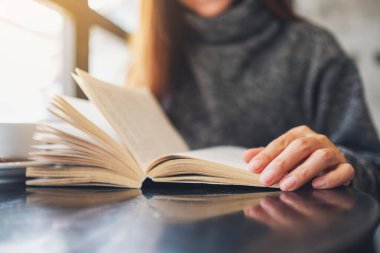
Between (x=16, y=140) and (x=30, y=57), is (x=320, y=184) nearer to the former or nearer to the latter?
(x=16, y=140)

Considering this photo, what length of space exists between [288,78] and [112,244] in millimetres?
881

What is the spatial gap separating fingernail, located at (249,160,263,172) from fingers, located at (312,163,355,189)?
94 millimetres

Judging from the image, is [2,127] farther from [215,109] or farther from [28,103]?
[215,109]

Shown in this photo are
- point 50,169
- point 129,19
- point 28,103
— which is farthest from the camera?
point 129,19

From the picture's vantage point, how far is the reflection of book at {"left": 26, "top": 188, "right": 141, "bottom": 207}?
0.43 meters

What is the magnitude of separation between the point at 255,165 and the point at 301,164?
0.07 metres

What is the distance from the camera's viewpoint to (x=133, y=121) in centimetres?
61

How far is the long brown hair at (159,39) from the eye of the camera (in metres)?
1.12

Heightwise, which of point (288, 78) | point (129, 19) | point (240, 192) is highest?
point (129, 19)

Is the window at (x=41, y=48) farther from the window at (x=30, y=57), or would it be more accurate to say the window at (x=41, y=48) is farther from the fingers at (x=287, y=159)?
the fingers at (x=287, y=159)

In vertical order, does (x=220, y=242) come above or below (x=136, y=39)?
below

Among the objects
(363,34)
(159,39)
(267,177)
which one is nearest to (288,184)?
(267,177)

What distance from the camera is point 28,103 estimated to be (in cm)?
100

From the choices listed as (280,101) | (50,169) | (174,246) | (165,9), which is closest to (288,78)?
(280,101)
